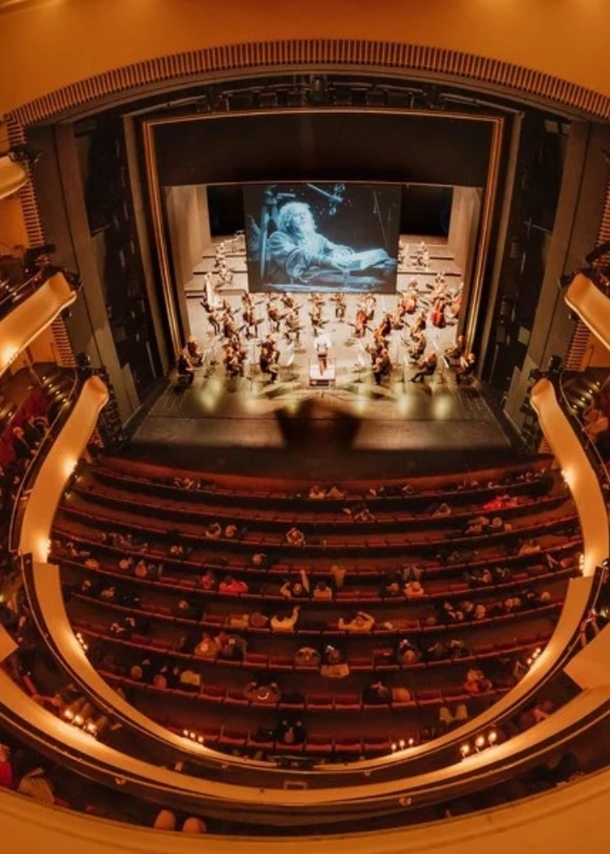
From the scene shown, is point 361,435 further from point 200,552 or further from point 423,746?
point 423,746

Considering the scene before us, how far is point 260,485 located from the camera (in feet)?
33.6

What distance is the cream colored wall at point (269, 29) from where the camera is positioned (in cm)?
759

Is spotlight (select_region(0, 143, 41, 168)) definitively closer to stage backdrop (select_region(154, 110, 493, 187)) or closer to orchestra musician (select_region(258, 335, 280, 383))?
stage backdrop (select_region(154, 110, 493, 187))

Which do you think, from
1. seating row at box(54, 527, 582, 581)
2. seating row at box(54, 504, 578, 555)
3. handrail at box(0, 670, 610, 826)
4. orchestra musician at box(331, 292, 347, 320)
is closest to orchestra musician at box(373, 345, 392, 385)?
orchestra musician at box(331, 292, 347, 320)

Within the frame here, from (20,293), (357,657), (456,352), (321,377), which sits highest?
(20,293)

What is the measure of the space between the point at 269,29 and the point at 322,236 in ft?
15.3

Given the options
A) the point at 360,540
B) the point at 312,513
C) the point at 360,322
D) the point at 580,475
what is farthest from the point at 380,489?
the point at 360,322

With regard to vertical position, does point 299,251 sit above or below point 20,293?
below

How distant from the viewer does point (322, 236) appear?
12.4m

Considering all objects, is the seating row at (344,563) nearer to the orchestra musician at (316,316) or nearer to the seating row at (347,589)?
the seating row at (347,589)

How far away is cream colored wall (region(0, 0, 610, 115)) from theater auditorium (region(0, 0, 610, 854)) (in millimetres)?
34

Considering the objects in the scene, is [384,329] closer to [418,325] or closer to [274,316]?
[418,325]

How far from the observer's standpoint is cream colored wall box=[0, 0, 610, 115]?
7590 mm

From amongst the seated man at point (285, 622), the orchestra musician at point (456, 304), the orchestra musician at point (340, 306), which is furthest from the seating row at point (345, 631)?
the orchestra musician at point (340, 306)
